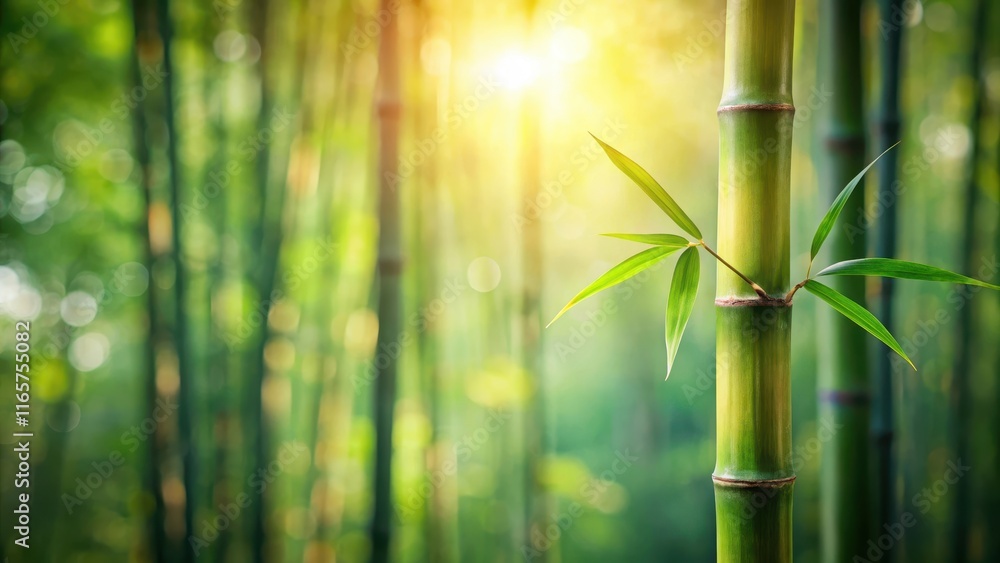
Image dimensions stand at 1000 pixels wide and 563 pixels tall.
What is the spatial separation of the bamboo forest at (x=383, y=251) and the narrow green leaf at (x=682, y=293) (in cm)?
83

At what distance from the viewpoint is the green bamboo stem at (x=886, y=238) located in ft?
3.92

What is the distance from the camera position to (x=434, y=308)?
1.89 m

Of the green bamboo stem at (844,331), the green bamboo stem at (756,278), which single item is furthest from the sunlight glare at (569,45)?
the green bamboo stem at (756,278)

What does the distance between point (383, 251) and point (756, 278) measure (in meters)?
0.94

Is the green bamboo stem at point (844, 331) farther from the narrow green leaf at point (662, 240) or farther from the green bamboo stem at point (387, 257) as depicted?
the green bamboo stem at point (387, 257)

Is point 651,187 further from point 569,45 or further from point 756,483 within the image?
point 569,45

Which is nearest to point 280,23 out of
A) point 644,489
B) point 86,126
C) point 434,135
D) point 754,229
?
point 434,135

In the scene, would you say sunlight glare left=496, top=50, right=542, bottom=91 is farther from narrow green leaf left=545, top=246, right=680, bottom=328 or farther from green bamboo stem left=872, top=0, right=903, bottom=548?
narrow green leaf left=545, top=246, right=680, bottom=328

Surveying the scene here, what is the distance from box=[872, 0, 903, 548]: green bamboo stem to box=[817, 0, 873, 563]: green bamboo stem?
0.27 metres

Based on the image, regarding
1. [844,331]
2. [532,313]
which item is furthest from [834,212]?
[532,313]

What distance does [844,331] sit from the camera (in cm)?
90

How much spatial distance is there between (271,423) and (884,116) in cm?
161

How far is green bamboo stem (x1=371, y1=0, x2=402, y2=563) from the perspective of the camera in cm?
131

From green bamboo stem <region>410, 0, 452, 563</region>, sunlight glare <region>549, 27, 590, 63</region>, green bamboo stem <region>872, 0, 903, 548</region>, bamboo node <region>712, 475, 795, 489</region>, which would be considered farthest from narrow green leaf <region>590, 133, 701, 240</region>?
sunlight glare <region>549, 27, 590, 63</region>
